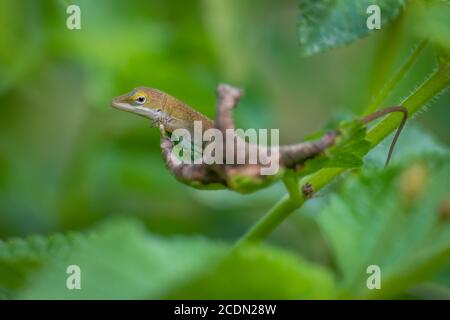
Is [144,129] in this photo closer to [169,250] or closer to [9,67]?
[9,67]

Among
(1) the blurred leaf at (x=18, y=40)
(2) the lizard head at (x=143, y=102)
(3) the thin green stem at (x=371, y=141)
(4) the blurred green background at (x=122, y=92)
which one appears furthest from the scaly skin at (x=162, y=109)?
(1) the blurred leaf at (x=18, y=40)

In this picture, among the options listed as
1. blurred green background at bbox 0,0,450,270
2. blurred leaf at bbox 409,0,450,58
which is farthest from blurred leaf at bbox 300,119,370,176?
blurred green background at bbox 0,0,450,270

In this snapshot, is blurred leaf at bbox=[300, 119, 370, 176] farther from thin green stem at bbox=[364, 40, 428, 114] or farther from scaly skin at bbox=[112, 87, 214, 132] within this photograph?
scaly skin at bbox=[112, 87, 214, 132]

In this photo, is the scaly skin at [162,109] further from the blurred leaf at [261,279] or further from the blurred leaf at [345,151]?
the blurred leaf at [261,279]

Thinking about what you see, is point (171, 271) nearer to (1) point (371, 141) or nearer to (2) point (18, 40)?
(1) point (371, 141)

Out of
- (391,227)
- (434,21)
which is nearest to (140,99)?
(434,21)
